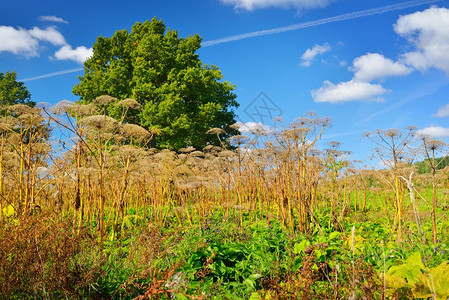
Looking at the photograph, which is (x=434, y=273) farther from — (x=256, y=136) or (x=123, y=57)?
(x=123, y=57)

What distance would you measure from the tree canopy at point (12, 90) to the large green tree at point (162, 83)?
7.14 meters

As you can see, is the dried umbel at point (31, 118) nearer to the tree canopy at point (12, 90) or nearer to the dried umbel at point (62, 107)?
the dried umbel at point (62, 107)

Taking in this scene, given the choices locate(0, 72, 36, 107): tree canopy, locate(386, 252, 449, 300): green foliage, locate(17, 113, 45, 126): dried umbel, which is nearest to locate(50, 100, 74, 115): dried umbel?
locate(17, 113, 45, 126): dried umbel

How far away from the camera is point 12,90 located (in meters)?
22.4

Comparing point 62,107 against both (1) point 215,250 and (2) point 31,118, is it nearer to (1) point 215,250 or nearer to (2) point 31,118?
(2) point 31,118

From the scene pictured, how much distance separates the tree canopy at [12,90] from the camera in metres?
22.1

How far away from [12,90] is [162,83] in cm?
1296

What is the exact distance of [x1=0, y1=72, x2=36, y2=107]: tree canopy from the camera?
22.1 m

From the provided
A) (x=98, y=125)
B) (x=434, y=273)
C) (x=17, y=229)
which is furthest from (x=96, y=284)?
(x=434, y=273)

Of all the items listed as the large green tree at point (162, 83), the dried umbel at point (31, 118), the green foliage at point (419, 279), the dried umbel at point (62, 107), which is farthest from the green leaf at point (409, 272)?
the large green tree at point (162, 83)

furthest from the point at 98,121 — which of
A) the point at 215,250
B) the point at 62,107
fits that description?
the point at 215,250

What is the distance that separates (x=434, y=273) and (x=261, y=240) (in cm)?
209

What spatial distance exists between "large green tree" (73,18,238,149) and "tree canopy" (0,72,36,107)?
23.4 ft

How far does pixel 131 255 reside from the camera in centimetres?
345
